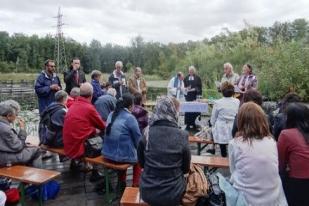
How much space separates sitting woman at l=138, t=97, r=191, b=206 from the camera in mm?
3066

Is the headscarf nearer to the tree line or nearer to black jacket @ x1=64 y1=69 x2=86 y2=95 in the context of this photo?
black jacket @ x1=64 y1=69 x2=86 y2=95

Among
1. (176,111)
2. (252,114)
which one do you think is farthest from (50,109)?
(252,114)

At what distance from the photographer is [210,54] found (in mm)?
22453

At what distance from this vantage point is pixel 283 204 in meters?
3.17

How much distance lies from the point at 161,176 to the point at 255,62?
567 inches

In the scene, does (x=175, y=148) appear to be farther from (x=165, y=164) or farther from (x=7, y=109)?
(x=7, y=109)

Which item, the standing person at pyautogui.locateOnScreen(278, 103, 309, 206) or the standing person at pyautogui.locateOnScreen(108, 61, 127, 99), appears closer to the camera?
the standing person at pyautogui.locateOnScreen(278, 103, 309, 206)

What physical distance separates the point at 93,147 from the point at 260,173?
2.37 meters

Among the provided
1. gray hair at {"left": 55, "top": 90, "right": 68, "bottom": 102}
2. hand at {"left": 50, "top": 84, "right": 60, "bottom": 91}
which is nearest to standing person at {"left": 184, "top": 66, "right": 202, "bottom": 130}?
hand at {"left": 50, "top": 84, "right": 60, "bottom": 91}

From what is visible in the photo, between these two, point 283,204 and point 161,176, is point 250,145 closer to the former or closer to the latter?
point 283,204

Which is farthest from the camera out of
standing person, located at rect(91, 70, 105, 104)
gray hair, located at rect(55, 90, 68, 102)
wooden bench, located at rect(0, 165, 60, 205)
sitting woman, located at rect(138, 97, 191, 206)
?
standing person, located at rect(91, 70, 105, 104)

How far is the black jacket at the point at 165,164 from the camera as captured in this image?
3066mm

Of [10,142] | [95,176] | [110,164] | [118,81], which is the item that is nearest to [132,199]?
[110,164]

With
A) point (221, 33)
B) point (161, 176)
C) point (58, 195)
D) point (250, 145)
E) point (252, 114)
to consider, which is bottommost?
point (58, 195)
